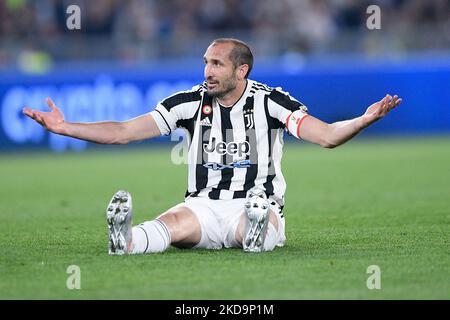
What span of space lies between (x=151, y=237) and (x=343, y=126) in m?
1.66

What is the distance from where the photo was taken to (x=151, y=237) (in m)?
7.75

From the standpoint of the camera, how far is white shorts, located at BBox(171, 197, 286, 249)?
7950 mm

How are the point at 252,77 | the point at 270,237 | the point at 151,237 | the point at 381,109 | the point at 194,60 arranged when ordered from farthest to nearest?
the point at 194,60 < the point at 252,77 < the point at 270,237 < the point at 151,237 < the point at 381,109

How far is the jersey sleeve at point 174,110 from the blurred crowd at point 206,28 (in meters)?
13.7

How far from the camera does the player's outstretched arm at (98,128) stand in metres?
7.59

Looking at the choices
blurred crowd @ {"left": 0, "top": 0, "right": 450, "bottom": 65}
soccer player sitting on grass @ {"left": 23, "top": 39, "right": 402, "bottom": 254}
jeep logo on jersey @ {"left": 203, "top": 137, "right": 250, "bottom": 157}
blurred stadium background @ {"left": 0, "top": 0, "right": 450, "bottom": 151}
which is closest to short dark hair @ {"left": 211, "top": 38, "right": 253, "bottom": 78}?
soccer player sitting on grass @ {"left": 23, "top": 39, "right": 402, "bottom": 254}

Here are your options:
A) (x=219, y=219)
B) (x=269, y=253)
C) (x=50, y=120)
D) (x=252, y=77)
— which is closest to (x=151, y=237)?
(x=219, y=219)

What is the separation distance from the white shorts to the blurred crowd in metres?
14.0

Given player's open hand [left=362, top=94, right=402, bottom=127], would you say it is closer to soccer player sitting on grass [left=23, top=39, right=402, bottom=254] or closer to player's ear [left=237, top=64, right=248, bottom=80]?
soccer player sitting on grass [left=23, top=39, right=402, bottom=254]

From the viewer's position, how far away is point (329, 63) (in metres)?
22.2

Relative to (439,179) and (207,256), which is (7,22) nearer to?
(439,179)

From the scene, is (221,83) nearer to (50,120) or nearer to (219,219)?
(219,219)

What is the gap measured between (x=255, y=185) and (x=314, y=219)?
2.52 metres

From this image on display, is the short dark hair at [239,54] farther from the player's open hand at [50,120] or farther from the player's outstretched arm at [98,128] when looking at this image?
the player's open hand at [50,120]
